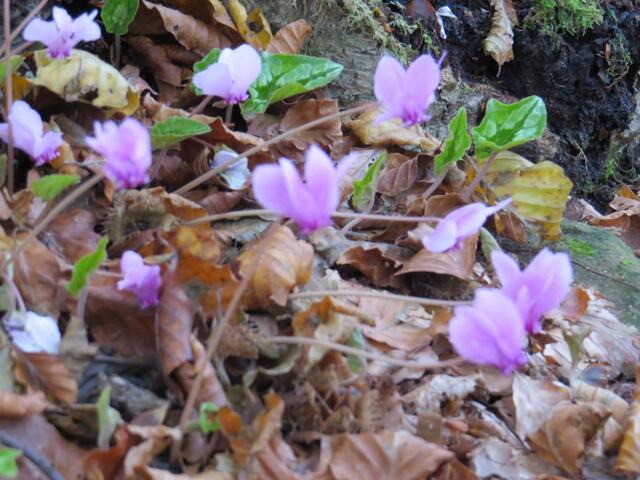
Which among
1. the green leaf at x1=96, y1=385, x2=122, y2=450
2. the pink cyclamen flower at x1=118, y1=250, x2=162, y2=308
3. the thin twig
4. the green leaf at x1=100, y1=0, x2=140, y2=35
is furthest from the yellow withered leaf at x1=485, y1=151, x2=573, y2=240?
the thin twig

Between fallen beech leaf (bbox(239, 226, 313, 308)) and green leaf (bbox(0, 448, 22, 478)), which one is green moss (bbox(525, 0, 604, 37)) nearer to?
fallen beech leaf (bbox(239, 226, 313, 308))

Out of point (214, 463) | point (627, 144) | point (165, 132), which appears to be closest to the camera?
point (214, 463)

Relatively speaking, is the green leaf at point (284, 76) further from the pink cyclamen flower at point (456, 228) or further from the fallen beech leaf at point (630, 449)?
the fallen beech leaf at point (630, 449)

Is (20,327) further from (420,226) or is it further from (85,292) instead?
(420,226)

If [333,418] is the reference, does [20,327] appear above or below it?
above

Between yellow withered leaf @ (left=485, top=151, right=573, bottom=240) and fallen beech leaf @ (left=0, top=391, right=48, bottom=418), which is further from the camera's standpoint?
yellow withered leaf @ (left=485, top=151, right=573, bottom=240)

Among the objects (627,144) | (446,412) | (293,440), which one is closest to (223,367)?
(293,440)

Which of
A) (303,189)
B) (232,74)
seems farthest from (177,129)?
(303,189)
